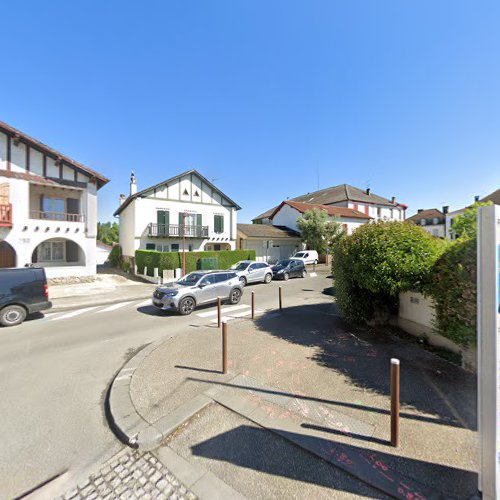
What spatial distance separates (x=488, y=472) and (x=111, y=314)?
34.1 ft

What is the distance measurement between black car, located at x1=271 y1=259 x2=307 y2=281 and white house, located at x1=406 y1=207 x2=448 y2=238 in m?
Answer: 39.1

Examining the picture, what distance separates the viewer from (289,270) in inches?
746

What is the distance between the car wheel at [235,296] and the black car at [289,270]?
7440mm

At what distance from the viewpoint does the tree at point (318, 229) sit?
27719mm

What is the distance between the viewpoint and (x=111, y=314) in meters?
9.66

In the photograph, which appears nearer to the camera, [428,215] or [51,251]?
[51,251]

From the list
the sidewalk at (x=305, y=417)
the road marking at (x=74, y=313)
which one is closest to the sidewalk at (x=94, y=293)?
the road marking at (x=74, y=313)

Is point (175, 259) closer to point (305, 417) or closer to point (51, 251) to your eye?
point (51, 251)

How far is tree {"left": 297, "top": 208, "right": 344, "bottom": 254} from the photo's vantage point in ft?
90.9

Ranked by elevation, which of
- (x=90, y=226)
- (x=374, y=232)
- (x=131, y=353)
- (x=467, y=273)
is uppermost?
(x=90, y=226)

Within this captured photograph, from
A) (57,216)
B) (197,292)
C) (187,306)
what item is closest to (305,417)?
(187,306)

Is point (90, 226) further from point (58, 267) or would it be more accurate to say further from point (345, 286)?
point (345, 286)

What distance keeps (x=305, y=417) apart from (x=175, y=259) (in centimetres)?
1565

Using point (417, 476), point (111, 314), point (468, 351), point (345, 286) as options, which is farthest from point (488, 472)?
point (111, 314)
